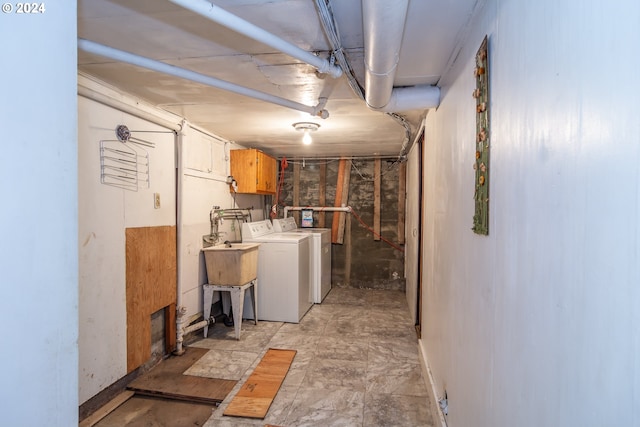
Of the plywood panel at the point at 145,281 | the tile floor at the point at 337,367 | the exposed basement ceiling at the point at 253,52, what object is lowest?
the tile floor at the point at 337,367

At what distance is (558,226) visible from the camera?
2.19 ft

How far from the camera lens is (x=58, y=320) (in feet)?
2.57

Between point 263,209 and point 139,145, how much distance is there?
9.22 ft

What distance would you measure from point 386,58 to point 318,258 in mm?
3333

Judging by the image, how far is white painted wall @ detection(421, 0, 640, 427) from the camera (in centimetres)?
49

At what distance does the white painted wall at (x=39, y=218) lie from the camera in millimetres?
689

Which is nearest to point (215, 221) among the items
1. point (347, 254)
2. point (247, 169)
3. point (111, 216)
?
point (247, 169)

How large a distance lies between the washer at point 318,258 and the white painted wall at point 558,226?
10.3ft

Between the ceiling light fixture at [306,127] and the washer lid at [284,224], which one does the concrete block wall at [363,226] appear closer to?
the washer lid at [284,224]

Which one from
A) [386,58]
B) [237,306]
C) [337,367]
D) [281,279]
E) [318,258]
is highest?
[386,58]

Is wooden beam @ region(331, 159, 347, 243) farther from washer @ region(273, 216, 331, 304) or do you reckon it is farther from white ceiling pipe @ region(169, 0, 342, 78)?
white ceiling pipe @ region(169, 0, 342, 78)

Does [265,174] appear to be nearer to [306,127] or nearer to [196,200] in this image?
[196,200]

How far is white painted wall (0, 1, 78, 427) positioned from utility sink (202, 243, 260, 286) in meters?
2.48

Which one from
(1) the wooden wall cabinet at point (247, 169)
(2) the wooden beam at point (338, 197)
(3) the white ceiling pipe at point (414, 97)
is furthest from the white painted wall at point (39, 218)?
(2) the wooden beam at point (338, 197)
